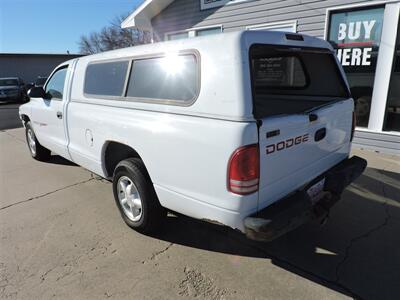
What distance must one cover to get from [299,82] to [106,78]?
230 centimetres

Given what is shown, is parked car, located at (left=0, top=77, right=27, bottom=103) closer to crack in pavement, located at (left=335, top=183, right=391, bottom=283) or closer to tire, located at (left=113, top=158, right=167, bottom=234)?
tire, located at (left=113, top=158, right=167, bottom=234)

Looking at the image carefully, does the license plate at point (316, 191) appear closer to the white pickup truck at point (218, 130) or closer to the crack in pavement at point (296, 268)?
the white pickup truck at point (218, 130)

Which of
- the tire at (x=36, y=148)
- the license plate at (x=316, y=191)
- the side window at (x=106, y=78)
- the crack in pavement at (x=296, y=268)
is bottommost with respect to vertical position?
the crack in pavement at (x=296, y=268)

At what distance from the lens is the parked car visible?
60.6 ft

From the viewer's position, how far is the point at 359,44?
5820 millimetres

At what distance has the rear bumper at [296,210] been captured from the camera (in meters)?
2.14

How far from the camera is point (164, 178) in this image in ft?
8.56

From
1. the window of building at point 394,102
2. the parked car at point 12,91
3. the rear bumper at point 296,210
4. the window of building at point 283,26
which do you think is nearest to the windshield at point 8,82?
the parked car at point 12,91

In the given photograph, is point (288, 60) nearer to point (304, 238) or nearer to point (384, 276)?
point (304, 238)

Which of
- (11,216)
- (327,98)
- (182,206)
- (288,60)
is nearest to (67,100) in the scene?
(11,216)

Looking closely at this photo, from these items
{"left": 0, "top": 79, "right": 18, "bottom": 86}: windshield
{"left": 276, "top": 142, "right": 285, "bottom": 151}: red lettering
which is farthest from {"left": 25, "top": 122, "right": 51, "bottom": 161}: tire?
{"left": 0, "top": 79, "right": 18, "bottom": 86}: windshield

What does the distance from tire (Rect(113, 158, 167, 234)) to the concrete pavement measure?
16 centimetres

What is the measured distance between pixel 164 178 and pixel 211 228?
40.4 inches

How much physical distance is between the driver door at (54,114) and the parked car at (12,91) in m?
16.3
